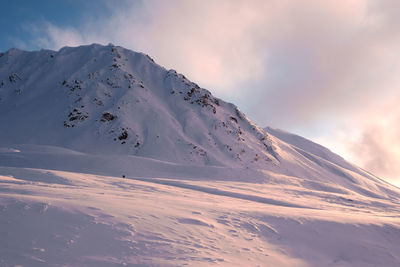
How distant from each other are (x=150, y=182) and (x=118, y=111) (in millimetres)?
35956

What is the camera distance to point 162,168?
29281 mm

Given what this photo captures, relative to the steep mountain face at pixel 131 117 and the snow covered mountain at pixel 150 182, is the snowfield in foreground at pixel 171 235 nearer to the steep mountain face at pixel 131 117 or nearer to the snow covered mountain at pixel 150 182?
the snow covered mountain at pixel 150 182

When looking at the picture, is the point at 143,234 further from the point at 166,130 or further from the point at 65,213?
the point at 166,130

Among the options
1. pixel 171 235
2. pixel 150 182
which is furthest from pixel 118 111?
pixel 171 235

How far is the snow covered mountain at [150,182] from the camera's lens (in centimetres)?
591

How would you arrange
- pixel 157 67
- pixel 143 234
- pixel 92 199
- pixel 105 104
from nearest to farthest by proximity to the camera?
1. pixel 143 234
2. pixel 92 199
3. pixel 105 104
4. pixel 157 67

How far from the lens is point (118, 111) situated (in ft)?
165

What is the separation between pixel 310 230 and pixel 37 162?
26.6m

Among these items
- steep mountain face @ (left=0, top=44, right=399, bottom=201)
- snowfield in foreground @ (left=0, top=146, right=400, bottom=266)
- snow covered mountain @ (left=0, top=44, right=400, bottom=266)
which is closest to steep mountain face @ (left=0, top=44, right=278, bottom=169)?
steep mountain face @ (left=0, top=44, right=399, bottom=201)

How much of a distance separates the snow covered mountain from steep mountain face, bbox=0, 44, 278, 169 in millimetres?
298

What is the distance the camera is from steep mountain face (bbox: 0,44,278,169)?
147ft

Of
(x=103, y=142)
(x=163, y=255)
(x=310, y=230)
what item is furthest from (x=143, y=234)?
(x=103, y=142)

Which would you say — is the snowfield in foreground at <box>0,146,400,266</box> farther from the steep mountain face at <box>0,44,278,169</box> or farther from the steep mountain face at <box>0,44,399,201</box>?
the steep mountain face at <box>0,44,278,169</box>

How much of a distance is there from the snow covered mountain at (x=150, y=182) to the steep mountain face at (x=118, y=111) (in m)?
0.30
